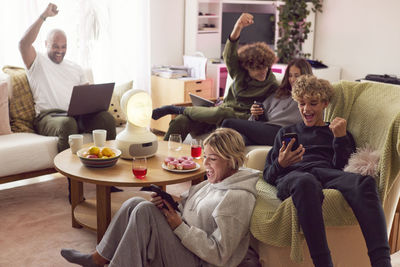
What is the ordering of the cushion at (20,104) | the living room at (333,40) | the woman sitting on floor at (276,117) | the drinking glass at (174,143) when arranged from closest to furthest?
the drinking glass at (174,143), the woman sitting on floor at (276,117), the cushion at (20,104), the living room at (333,40)

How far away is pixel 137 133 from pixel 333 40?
3.95 meters

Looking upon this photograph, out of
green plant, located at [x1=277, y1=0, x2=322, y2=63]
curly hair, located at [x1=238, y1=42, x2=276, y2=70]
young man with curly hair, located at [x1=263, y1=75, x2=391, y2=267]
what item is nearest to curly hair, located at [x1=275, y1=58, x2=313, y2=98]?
curly hair, located at [x1=238, y1=42, x2=276, y2=70]

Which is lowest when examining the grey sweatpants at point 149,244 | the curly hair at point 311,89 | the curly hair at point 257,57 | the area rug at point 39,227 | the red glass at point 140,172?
the area rug at point 39,227

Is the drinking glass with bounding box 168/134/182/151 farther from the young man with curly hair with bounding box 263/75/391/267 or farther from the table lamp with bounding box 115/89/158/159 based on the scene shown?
the young man with curly hair with bounding box 263/75/391/267

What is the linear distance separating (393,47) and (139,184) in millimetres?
4123

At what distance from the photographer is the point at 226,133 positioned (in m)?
2.15

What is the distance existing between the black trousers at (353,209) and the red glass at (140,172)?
0.76m

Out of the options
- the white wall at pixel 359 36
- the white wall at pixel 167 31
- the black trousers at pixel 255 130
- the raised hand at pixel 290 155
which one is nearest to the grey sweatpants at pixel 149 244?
the raised hand at pixel 290 155

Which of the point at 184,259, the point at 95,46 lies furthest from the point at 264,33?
the point at 184,259

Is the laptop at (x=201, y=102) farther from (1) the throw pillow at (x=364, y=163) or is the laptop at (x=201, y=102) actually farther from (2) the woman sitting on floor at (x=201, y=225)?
(2) the woman sitting on floor at (x=201, y=225)

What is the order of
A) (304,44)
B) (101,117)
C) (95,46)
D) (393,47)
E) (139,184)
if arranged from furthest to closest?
(304,44), (393,47), (95,46), (101,117), (139,184)

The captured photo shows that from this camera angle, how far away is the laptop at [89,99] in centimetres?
353

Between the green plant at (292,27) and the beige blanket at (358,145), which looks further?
the green plant at (292,27)

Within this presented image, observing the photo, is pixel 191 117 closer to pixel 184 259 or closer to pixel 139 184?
pixel 139 184
